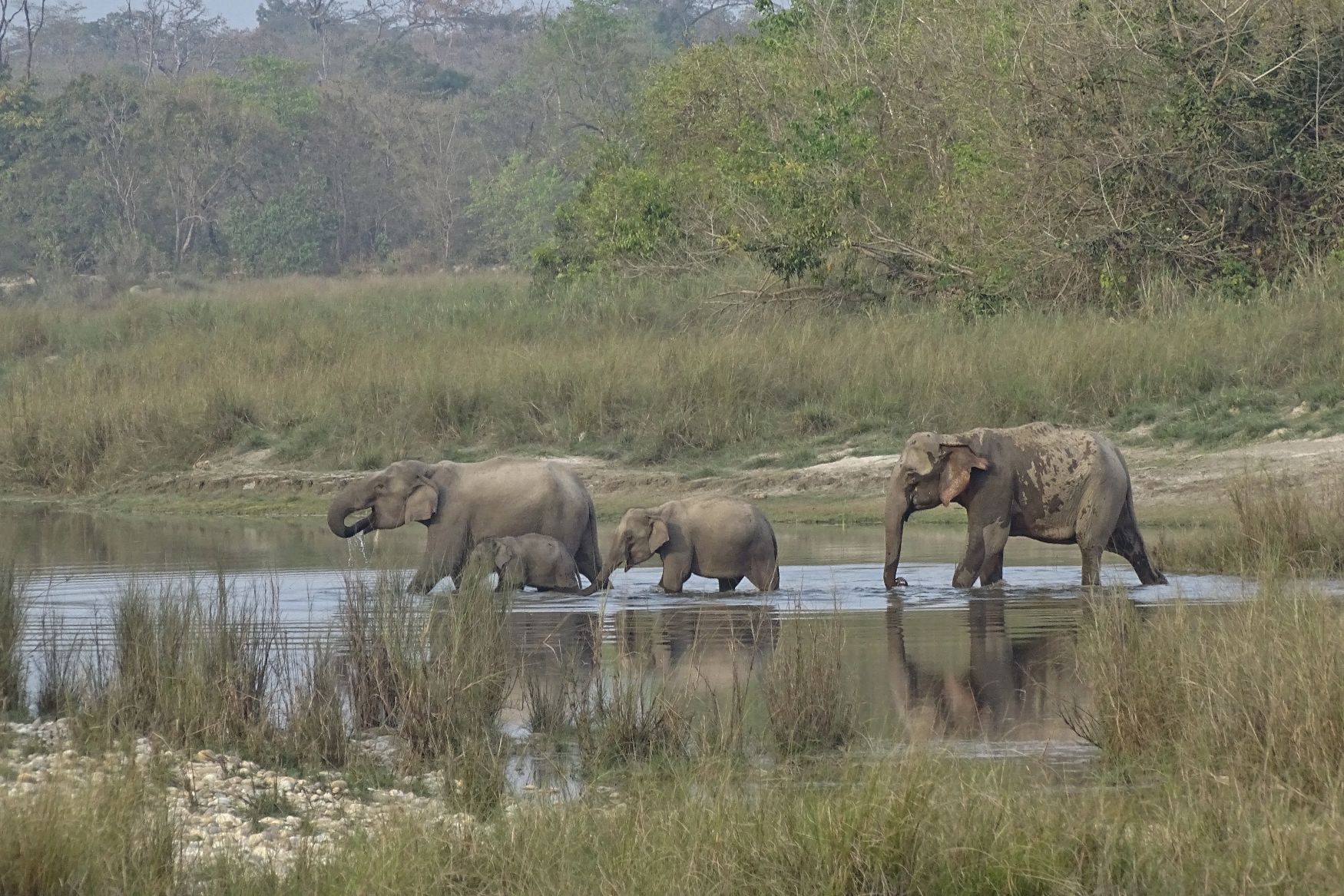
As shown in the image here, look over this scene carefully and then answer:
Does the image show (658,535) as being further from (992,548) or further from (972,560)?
(992,548)

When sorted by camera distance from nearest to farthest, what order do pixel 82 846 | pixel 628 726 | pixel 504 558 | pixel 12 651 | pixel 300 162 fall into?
pixel 82 846, pixel 628 726, pixel 12 651, pixel 504 558, pixel 300 162

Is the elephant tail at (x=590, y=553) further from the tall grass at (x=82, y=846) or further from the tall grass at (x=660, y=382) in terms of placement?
the tall grass at (x=82, y=846)

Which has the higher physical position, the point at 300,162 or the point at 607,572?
the point at 300,162

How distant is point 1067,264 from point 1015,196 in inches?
45.0

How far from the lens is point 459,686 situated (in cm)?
849

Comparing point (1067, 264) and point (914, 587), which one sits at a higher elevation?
point (1067, 264)

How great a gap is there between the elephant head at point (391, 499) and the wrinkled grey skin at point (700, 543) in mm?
1274

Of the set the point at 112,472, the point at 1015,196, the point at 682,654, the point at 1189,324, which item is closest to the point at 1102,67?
the point at 1015,196

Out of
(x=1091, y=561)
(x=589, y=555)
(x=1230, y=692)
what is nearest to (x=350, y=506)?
(x=589, y=555)

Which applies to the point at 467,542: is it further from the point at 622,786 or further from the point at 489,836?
the point at 489,836

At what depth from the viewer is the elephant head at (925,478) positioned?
13914mm

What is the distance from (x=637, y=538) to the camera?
1448 cm

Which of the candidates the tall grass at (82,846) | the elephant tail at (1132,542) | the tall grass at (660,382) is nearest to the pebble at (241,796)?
the tall grass at (82,846)

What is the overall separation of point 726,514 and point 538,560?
4.34 feet
